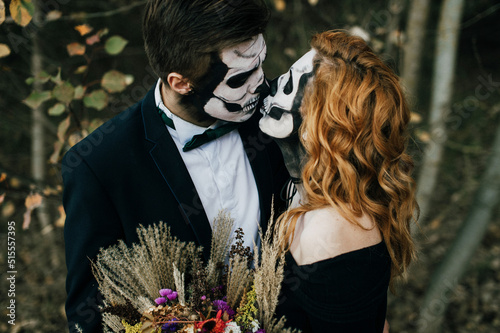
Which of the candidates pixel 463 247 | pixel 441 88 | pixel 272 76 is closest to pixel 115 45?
→ pixel 441 88

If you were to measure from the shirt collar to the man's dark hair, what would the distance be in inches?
8.5

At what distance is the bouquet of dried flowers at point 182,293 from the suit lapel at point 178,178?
0.32m

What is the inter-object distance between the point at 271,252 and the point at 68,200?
106 cm

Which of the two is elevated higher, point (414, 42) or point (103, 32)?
point (414, 42)

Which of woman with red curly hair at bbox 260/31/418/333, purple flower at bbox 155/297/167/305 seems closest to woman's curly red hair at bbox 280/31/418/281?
woman with red curly hair at bbox 260/31/418/333

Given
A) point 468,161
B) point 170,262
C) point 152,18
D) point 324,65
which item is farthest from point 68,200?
point 468,161

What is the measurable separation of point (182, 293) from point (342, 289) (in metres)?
0.73

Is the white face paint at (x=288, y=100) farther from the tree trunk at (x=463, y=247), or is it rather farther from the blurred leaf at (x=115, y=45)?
the tree trunk at (x=463, y=247)

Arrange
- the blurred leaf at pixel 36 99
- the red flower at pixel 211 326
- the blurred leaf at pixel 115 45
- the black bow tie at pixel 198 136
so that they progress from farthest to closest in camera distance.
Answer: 1. the blurred leaf at pixel 115 45
2. the blurred leaf at pixel 36 99
3. the black bow tie at pixel 198 136
4. the red flower at pixel 211 326

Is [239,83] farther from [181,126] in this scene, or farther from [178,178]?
[178,178]

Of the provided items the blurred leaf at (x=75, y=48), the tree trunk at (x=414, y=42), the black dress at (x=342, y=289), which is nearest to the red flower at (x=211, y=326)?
the black dress at (x=342, y=289)

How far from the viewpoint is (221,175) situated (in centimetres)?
202

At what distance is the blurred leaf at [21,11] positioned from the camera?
6.43 ft

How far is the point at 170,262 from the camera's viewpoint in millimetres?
1484
